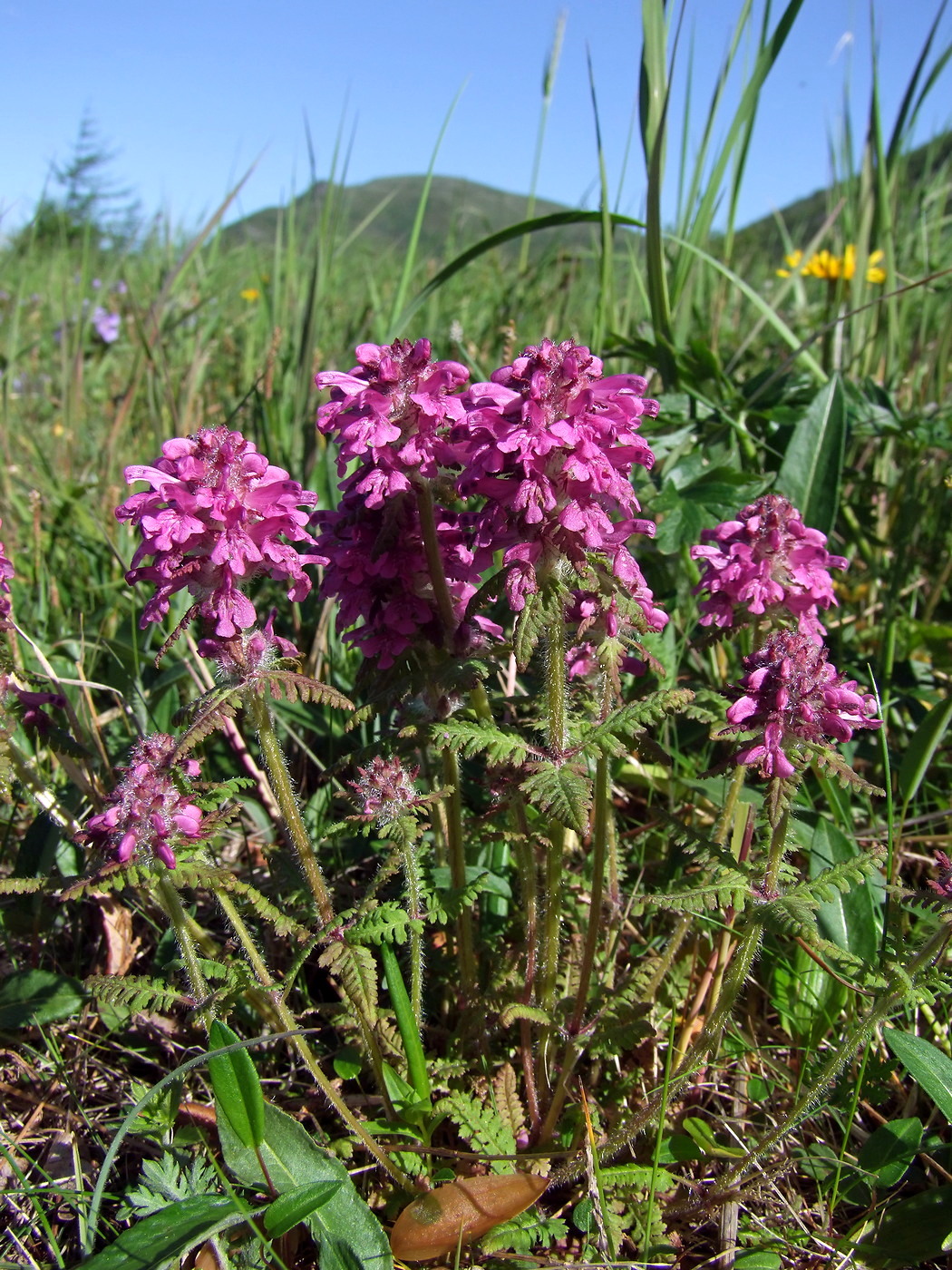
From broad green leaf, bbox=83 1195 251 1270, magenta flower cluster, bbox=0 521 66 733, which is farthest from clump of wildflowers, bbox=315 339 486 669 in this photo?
broad green leaf, bbox=83 1195 251 1270

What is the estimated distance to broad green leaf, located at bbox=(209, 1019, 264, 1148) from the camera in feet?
5.63

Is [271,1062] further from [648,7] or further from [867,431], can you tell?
[648,7]

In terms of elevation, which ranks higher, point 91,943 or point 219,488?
point 219,488

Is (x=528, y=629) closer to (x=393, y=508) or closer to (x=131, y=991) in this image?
(x=393, y=508)

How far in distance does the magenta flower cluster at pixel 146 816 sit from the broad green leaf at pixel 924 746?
1822mm

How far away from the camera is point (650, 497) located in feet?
8.87

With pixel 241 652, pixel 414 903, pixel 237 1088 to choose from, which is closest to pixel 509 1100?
pixel 414 903

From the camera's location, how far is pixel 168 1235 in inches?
65.3

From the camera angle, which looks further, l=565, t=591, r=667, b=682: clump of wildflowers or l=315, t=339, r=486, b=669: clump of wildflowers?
l=565, t=591, r=667, b=682: clump of wildflowers

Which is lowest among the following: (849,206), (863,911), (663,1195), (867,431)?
(663,1195)

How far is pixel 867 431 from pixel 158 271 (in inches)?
225

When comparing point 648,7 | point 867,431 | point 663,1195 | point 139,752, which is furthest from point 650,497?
point 663,1195

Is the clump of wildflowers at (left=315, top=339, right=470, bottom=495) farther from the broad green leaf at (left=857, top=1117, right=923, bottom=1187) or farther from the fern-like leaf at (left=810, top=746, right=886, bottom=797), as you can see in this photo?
the broad green leaf at (left=857, top=1117, right=923, bottom=1187)

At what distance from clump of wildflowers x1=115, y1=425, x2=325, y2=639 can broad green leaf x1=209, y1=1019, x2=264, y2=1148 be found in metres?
0.79
